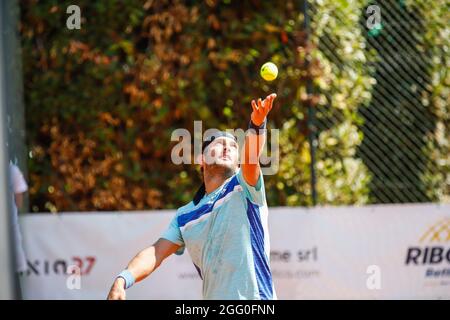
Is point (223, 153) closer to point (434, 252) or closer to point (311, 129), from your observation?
point (311, 129)

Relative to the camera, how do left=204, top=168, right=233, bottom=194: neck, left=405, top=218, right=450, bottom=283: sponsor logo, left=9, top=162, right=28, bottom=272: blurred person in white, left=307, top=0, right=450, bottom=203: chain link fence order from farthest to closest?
left=307, top=0, right=450, bottom=203: chain link fence → left=9, top=162, right=28, bottom=272: blurred person in white → left=405, top=218, right=450, bottom=283: sponsor logo → left=204, top=168, right=233, bottom=194: neck

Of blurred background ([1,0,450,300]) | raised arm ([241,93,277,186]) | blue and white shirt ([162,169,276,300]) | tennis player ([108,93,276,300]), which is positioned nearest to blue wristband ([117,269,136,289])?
tennis player ([108,93,276,300])

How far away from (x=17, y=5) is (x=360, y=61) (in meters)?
3.64

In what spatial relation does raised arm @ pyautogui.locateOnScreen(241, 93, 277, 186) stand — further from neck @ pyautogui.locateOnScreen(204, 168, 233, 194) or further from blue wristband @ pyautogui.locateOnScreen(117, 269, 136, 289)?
blue wristband @ pyautogui.locateOnScreen(117, 269, 136, 289)

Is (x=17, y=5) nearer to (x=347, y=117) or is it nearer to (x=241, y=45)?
(x=241, y=45)

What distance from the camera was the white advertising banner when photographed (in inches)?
285

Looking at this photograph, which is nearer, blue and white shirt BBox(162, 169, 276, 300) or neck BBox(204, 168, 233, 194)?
blue and white shirt BBox(162, 169, 276, 300)

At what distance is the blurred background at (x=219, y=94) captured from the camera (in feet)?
27.0

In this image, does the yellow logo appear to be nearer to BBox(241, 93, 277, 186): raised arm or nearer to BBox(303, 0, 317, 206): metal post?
BBox(303, 0, 317, 206): metal post

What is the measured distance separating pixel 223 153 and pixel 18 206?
3.79 m

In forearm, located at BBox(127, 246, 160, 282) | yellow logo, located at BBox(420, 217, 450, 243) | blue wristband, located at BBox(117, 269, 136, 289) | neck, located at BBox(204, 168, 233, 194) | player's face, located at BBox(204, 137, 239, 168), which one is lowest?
yellow logo, located at BBox(420, 217, 450, 243)

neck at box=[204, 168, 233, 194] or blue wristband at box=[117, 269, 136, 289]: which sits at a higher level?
neck at box=[204, 168, 233, 194]

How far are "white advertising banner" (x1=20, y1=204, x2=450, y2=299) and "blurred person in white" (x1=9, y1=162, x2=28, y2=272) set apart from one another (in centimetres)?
8

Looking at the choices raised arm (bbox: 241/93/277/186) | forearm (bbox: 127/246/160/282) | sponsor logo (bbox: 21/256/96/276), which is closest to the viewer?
raised arm (bbox: 241/93/277/186)
